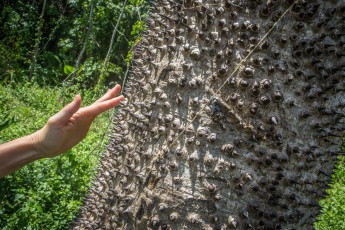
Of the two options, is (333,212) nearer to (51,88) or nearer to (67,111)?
(67,111)

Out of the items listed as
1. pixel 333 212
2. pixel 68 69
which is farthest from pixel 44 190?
pixel 68 69

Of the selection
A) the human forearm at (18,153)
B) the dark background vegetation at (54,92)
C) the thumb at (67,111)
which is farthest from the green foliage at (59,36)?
the thumb at (67,111)

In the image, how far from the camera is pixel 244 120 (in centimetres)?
165

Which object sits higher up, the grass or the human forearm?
the human forearm

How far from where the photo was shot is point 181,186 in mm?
1673

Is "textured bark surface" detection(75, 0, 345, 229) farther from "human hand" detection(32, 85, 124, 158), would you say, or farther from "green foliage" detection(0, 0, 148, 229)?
"green foliage" detection(0, 0, 148, 229)

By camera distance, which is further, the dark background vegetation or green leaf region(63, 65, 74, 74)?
green leaf region(63, 65, 74, 74)

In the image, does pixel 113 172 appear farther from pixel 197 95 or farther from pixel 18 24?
pixel 18 24

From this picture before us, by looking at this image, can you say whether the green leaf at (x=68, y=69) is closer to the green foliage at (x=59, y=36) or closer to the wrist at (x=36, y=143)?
the green foliage at (x=59, y=36)

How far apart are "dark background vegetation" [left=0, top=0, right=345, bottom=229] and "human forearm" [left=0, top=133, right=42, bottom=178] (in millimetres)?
1280

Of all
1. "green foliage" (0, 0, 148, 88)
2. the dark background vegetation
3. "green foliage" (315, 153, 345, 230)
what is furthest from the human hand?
"green foliage" (0, 0, 148, 88)

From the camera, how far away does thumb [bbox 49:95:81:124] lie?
1768 mm

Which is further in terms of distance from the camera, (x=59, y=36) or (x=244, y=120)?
(x=59, y=36)

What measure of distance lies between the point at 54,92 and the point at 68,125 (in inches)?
297
